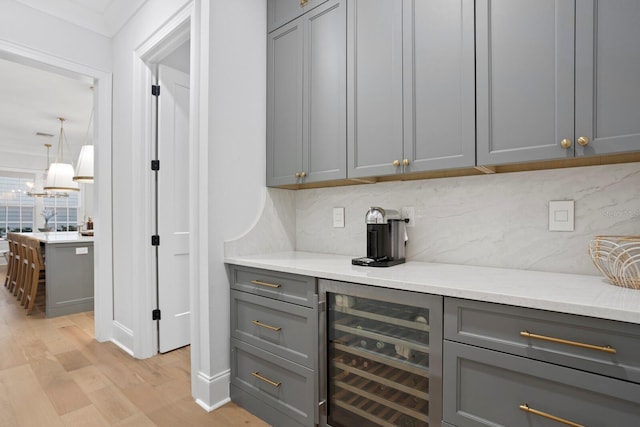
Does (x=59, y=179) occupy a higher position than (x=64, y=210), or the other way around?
(x=59, y=179)

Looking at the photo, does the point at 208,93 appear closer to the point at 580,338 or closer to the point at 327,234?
the point at 327,234

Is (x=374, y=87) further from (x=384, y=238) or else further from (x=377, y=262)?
(x=377, y=262)

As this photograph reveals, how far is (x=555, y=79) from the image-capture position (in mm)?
1302

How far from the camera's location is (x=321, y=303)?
1.63m

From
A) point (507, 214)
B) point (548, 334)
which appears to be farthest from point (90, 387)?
point (507, 214)

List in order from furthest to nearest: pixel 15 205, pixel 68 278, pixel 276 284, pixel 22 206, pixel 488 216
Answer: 1. pixel 22 206
2. pixel 15 205
3. pixel 68 278
4. pixel 276 284
5. pixel 488 216

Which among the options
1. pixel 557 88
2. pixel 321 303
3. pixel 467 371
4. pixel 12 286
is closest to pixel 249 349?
pixel 321 303

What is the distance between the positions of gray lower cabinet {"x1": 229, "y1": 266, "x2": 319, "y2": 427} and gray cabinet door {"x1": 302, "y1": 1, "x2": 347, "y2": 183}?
0.69 meters

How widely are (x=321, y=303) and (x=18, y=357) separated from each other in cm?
277

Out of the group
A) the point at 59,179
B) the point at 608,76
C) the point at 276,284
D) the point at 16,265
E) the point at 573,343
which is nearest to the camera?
Answer: the point at 573,343

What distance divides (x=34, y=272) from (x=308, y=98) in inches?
160

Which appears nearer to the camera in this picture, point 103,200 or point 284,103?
point 284,103

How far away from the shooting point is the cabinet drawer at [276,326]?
66.2 inches

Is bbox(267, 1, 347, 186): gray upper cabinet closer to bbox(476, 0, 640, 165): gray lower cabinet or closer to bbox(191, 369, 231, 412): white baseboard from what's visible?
bbox(476, 0, 640, 165): gray lower cabinet
